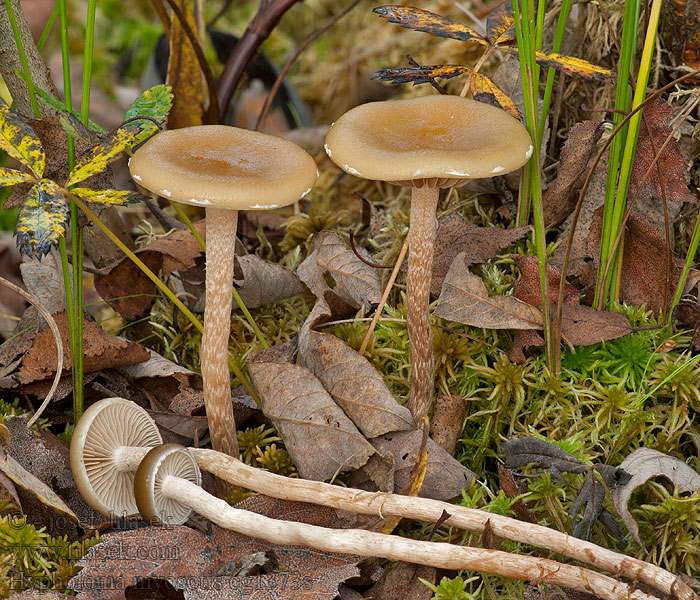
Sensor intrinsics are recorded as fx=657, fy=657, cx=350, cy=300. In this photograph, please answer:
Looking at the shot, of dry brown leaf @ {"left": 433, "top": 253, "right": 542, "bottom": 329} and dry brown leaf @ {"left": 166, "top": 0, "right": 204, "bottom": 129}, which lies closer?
dry brown leaf @ {"left": 433, "top": 253, "right": 542, "bottom": 329}

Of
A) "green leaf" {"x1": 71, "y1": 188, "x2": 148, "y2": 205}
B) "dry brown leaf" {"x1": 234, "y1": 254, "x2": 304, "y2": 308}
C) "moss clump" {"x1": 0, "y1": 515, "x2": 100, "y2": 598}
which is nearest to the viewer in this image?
"moss clump" {"x1": 0, "y1": 515, "x2": 100, "y2": 598}

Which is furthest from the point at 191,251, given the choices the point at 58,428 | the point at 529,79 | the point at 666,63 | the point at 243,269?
the point at 666,63

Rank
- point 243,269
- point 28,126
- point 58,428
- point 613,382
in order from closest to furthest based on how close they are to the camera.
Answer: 1. point 28,126
2. point 613,382
3. point 58,428
4. point 243,269

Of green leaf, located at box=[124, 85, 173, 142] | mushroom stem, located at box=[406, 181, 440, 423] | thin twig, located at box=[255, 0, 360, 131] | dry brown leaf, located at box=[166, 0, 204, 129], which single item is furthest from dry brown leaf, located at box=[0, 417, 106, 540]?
thin twig, located at box=[255, 0, 360, 131]

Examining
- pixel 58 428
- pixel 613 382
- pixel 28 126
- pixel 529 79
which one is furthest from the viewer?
pixel 58 428

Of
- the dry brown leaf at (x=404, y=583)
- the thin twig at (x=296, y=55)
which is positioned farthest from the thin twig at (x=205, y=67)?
the dry brown leaf at (x=404, y=583)

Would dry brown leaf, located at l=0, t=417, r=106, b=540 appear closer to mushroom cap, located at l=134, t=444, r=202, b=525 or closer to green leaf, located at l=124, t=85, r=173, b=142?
mushroom cap, located at l=134, t=444, r=202, b=525

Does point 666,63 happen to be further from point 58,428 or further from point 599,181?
point 58,428
